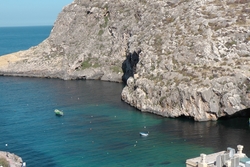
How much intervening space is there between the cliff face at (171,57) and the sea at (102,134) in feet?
15.6

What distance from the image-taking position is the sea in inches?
2810

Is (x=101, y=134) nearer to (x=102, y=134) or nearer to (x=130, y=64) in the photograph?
(x=102, y=134)

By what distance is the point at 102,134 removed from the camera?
84875 mm

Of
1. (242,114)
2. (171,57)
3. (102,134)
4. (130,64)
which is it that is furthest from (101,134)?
(130,64)

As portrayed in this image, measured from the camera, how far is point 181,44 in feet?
360

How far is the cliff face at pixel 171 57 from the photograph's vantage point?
305 feet

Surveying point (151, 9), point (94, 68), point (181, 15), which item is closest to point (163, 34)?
point (181, 15)

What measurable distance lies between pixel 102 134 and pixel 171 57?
33.7m

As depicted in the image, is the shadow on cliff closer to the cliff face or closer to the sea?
the cliff face

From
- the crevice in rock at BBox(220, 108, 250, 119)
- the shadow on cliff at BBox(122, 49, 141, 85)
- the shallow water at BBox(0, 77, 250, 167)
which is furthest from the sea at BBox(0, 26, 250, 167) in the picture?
the shadow on cliff at BBox(122, 49, 141, 85)

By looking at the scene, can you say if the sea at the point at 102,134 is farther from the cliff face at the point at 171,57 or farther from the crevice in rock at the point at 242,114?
the cliff face at the point at 171,57

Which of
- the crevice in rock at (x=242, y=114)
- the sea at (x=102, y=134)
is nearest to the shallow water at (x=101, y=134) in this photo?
the sea at (x=102, y=134)

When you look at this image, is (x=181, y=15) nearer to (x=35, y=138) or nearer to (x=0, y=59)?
(x=35, y=138)

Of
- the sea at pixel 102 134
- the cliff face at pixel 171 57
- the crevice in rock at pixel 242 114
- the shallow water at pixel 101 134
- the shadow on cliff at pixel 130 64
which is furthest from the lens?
the shadow on cliff at pixel 130 64
